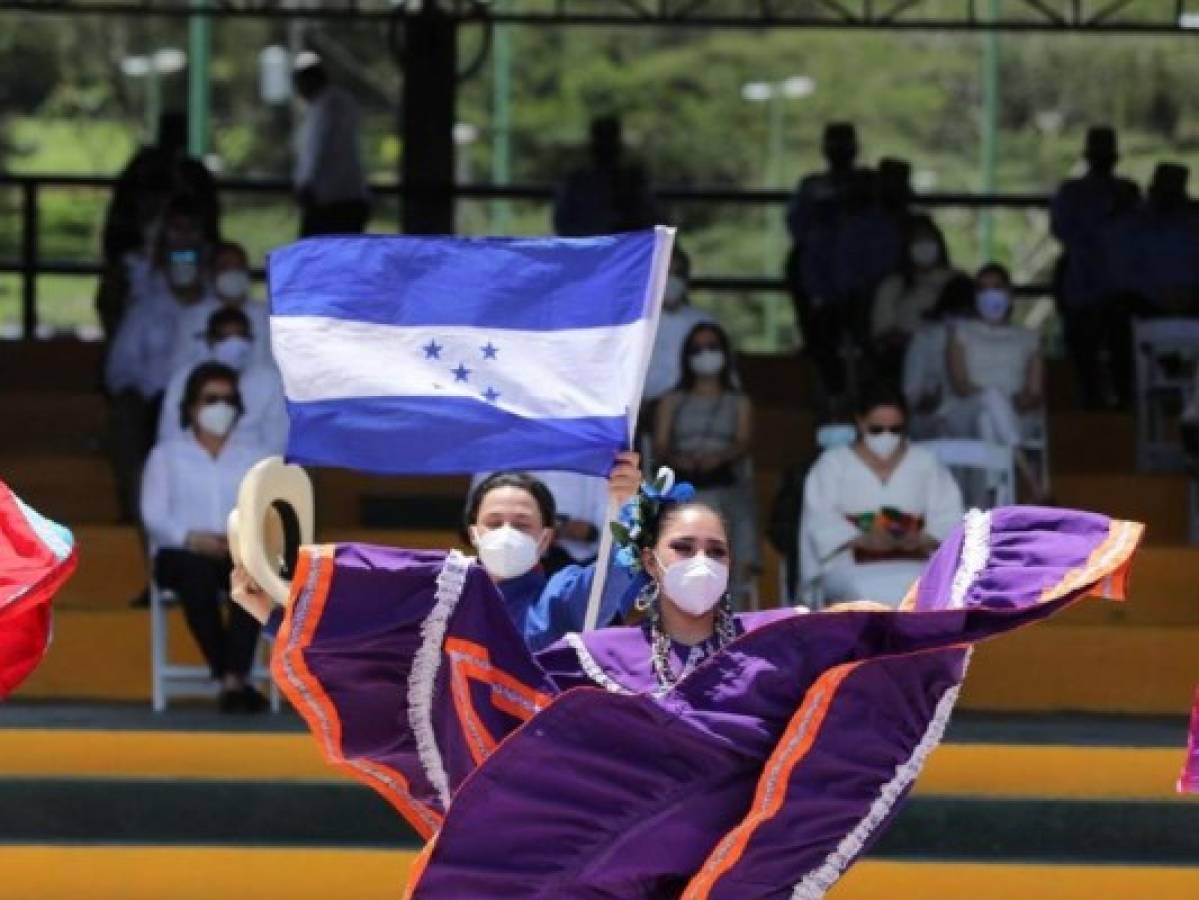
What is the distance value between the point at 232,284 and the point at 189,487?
2.34 m

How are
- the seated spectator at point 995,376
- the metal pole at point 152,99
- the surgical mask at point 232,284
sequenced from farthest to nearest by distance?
the metal pole at point 152,99, the surgical mask at point 232,284, the seated spectator at point 995,376

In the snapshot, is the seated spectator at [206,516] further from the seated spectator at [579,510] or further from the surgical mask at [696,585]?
the surgical mask at [696,585]

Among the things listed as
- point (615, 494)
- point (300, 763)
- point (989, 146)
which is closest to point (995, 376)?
point (300, 763)

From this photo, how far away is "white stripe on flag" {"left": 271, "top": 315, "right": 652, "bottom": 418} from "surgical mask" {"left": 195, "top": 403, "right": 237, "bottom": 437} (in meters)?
4.24

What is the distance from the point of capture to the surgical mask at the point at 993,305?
1591 cm

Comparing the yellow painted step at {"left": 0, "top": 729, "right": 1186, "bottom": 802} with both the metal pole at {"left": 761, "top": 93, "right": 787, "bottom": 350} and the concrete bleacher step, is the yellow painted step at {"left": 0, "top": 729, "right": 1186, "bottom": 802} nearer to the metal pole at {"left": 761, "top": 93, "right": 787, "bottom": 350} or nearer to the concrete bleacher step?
the concrete bleacher step

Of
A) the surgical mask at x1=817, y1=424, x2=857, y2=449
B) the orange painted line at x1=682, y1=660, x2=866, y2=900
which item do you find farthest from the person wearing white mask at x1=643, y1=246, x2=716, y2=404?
the orange painted line at x1=682, y1=660, x2=866, y2=900

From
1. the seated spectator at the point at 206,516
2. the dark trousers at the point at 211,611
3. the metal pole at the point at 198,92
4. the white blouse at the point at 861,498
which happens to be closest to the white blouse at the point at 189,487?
the seated spectator at the point at 206,516

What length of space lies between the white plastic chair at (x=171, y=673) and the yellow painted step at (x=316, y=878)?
237 centimetres

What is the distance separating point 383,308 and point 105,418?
7.73 meters

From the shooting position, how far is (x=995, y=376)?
51.3 feet

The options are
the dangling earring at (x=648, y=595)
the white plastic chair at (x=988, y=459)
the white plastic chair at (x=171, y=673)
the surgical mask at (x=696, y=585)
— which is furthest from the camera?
the white plastic chair at (x=988, y=459)

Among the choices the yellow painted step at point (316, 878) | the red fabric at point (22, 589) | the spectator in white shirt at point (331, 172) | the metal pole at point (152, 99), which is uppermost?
the metal pole at point (152, 99)

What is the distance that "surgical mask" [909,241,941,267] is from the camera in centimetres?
1691
